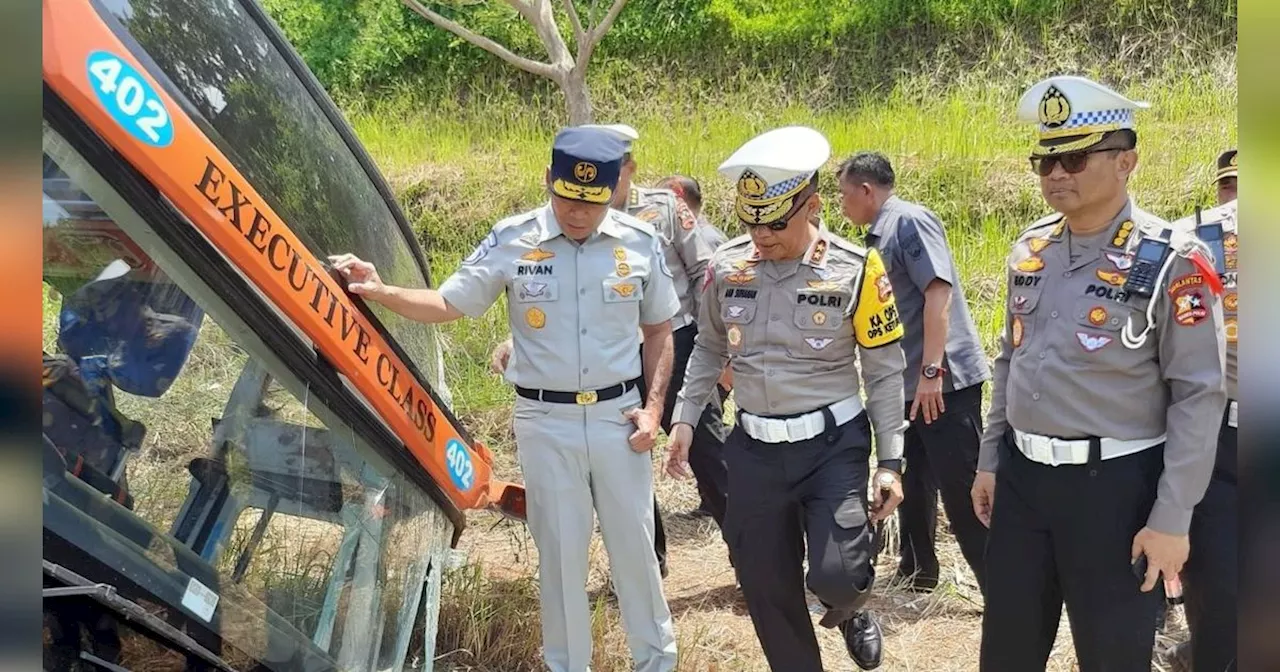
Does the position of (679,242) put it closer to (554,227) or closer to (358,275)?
(554,227)

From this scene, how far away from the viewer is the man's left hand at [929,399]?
385 centimetres

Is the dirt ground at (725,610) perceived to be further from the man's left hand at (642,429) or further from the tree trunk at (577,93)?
the tree trunk at (577,93)

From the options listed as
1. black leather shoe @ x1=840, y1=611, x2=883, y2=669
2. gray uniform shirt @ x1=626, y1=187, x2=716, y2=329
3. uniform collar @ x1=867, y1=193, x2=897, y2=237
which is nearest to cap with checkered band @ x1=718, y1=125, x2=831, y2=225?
uniform collar @ x1=867, y1=193, x2=897, y2=237

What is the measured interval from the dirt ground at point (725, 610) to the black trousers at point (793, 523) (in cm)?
47

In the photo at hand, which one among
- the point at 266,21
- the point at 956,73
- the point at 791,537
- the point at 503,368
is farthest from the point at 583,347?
the point at 956,73

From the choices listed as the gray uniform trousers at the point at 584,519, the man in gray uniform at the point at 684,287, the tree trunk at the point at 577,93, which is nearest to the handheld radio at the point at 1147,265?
the gray uniform trousers at the point at 584,519

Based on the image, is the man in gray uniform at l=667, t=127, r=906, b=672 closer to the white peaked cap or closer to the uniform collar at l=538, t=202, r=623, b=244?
the white peaked cap

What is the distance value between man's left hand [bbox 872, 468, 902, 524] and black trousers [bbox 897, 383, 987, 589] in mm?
704

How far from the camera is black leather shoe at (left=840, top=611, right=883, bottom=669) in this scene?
3.51 m

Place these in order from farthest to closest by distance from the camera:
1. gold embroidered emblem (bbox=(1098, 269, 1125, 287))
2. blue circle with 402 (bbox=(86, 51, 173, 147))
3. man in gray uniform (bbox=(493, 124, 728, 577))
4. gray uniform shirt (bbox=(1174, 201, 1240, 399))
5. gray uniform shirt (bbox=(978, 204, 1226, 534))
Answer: man in gray uniform (bbox=(493, 124, 728, 577)) → gray uniform shirt (bbox=(1174, 201, 1240, 399)) → gold embroidered emblem (bbox=(1098, 269, 1125, 287)) → gray uniform shirt (bbox=(978, 204, 1226, 534)) → blue circle with 402 (bbox=(86, 51, 173, 147))

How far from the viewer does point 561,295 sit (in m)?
3.25

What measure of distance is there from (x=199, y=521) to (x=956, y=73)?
37.8 feet

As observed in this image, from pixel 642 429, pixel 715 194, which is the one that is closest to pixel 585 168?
pixel 642 429

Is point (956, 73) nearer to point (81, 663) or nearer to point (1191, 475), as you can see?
point (1191, 475)
